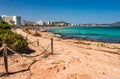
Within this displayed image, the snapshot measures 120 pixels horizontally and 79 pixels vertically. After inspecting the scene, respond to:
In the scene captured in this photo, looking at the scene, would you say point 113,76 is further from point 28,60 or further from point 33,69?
point 28,60

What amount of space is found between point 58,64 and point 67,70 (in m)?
1.23

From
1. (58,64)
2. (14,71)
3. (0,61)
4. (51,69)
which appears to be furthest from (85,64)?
(0,61)

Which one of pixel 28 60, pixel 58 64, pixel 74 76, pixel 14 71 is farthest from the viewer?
pixel 28 60

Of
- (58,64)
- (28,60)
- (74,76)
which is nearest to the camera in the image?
(74,76)

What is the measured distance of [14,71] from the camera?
31.1 ft

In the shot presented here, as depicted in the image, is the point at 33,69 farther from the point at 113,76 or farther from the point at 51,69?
the point at 113,76

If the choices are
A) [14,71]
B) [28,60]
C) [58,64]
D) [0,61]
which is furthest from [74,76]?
[0,61]

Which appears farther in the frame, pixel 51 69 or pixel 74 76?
pixel 51 69

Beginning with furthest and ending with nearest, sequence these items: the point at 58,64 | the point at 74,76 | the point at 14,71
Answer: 1. the point at 58,64
2. the point at 14,71
3. the point at 74,76

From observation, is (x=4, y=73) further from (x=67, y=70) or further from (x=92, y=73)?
(x=92, y=73)

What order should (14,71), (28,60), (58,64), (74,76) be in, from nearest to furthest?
1. (74,76)
2. (14,71)
3. (58,64)
4. (28,60)

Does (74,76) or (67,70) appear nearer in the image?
(74,76)

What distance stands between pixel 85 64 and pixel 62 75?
2.56 meters

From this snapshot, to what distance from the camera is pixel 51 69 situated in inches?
387
